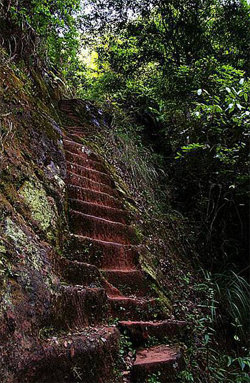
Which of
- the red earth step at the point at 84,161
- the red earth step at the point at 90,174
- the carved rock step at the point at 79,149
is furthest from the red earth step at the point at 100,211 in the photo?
the carved rock step at the point at 79,149

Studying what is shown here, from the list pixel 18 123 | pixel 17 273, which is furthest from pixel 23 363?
pixel 18 123

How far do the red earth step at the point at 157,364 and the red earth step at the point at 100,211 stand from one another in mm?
1568

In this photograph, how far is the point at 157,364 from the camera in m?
1.89

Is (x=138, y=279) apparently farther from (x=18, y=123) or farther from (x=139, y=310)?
(x=18, y=123)

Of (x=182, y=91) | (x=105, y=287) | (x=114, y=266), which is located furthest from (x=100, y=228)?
(x=182, y=91)

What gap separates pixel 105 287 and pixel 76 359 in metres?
0.93

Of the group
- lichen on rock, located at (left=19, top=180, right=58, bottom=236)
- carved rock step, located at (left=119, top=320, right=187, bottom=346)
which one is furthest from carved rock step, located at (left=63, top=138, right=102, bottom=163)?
carved rock step, located at (left=119, top=320, right=187, bottom=346)

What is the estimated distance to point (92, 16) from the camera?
7.03 meters

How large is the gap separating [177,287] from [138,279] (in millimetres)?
772

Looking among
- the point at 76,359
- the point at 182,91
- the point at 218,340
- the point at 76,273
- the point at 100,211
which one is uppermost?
the point at 182,91

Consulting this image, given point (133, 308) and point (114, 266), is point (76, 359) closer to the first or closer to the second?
point (133, 308)

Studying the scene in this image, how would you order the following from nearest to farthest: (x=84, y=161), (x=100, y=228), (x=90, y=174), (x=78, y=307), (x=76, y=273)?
(x=78, y=307)
(x=76, y=273)
(x=100, y=228)
(x=90, y=174)
(x=84, y=161)

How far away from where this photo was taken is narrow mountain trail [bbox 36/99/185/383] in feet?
5.87

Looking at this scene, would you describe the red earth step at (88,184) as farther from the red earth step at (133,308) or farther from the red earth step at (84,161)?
the red earth step at (133,308)
